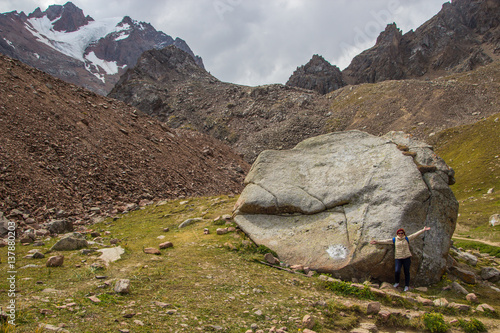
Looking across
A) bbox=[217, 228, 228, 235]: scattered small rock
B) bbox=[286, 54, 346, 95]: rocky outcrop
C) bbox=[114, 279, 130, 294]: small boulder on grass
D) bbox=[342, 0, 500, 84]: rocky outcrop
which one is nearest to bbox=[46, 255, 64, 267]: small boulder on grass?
bbox=[114, 279, 130, 294]: small boulder on grass

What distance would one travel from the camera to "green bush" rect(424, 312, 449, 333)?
742 centimetres

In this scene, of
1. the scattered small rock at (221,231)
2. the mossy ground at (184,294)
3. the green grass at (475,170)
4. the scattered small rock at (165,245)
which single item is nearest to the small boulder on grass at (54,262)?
the mossy ground at (184,294)

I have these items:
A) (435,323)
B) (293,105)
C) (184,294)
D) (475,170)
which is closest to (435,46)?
(293,105)

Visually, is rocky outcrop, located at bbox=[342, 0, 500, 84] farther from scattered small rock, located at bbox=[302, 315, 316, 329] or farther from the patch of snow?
scattered small rock, located at bbox=[302, 315, 316, 329]

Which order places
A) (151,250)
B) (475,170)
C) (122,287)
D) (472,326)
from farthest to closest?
(475,170) → (151,250) → (472,326) → (122,287)

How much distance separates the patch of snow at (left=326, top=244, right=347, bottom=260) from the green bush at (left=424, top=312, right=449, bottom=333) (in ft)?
10.7

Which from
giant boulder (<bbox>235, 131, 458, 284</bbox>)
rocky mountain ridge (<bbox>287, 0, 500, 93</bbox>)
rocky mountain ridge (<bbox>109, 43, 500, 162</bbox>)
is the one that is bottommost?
giant boulder (<bbox>235, 131, 458, 284</bbox>)

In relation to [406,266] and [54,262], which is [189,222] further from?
[406,266]

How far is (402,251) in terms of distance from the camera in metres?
10.0

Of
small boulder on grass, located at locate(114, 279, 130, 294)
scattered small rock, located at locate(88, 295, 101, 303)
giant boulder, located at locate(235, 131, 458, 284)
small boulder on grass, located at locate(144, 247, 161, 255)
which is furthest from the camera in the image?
giant boulder, located at locate(235, 131, 458, 284)

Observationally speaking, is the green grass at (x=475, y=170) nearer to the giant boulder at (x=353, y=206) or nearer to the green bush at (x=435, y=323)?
the giant boulder at (x=353, y=206)

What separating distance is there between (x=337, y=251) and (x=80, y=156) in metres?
17.9

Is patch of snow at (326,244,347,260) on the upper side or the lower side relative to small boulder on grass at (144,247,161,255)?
upper

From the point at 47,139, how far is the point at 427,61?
19209cm
